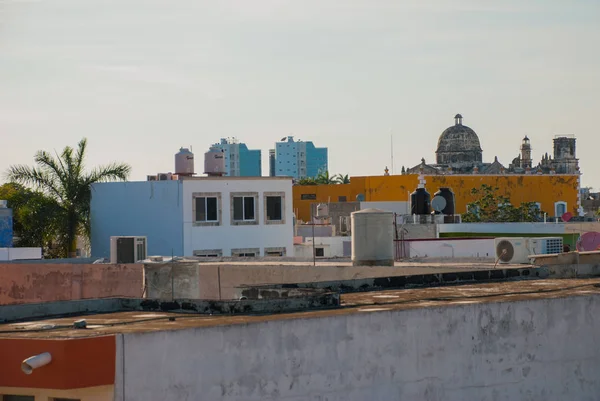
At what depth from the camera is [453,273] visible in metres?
19.6

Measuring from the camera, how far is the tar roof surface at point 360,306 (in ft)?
42.2

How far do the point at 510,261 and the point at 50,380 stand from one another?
1636 centimetres

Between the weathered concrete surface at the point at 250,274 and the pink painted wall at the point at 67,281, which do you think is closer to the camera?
the weathered concrete surface at the point at 250,274

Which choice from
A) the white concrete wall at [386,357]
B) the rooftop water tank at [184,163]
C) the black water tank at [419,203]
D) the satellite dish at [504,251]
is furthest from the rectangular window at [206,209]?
the white concrete wall at [386,357]

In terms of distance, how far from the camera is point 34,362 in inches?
429

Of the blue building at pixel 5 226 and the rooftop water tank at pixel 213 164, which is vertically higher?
the rooftop water tank at pixel 213 164

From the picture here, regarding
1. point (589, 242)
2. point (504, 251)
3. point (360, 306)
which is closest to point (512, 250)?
point (504, 251)

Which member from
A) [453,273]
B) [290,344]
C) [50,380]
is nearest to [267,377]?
[290,344]

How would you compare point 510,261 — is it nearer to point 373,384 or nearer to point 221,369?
point 373,384

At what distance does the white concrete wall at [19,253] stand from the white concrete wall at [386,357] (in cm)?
2532

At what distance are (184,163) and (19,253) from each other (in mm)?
8901

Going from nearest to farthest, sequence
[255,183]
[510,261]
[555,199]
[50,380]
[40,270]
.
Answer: [50,380]
[510,261]
[40,270]
[255,183]
[555,199]

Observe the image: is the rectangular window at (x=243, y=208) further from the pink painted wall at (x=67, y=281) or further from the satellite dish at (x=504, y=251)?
the satellite dish at (x=504, y=251)

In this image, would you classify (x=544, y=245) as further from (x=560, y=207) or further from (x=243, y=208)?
(x=560, y=207)
